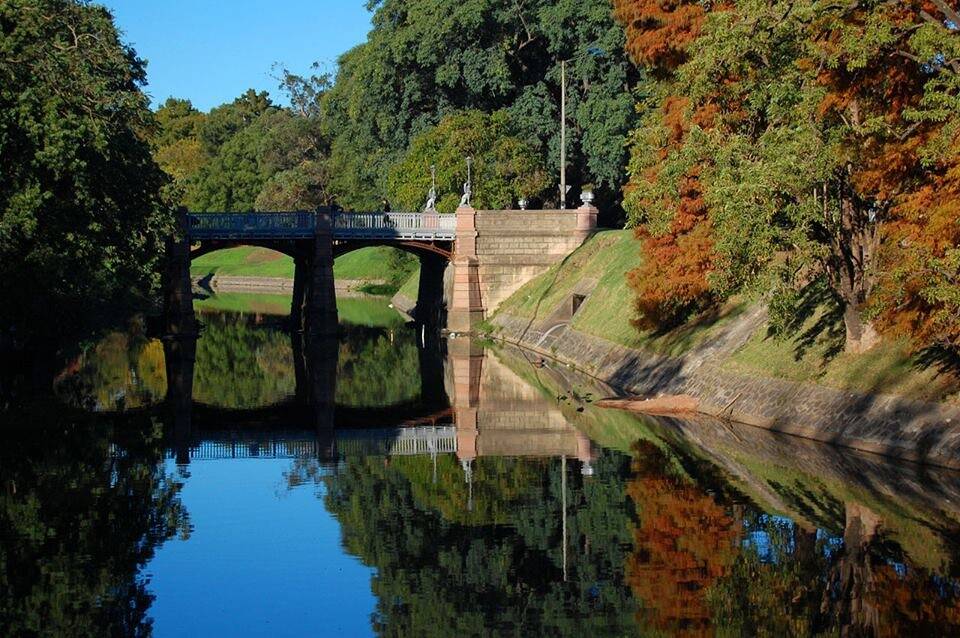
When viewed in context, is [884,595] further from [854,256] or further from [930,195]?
[854,256]

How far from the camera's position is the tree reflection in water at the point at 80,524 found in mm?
19719

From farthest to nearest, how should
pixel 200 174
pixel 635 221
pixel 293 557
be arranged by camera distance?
pixel 200 174, pixel 635 221, pixel 293 557

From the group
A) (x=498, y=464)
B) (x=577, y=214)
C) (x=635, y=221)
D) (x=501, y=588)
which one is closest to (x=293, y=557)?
(x=501, y=588)

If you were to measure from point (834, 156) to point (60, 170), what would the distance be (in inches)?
948

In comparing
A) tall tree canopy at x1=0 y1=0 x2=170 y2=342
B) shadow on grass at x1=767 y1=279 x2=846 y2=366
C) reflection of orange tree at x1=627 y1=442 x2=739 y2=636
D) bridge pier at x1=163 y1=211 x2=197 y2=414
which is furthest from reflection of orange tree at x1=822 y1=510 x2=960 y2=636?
bridge pier at x1=163 y1=211 x2=197 y2=414

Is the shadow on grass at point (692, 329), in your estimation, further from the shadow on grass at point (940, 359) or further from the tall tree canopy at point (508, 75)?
the tall tree canopy at point (508, 75)

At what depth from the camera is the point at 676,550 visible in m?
23.9

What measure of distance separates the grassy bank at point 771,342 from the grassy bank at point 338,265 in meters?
45.4

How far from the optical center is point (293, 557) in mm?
23859

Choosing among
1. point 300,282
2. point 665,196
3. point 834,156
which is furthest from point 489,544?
point 300,282

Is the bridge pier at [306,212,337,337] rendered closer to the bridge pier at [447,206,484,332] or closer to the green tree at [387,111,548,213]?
the bridge pier at [447,206,484,332]

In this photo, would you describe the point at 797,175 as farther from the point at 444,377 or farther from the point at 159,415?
the point at 444,377

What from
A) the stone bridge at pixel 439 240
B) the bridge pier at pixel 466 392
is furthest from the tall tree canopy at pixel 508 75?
the bridge pier at pixel 466 392

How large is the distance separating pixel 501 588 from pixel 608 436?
16442 millimetres
